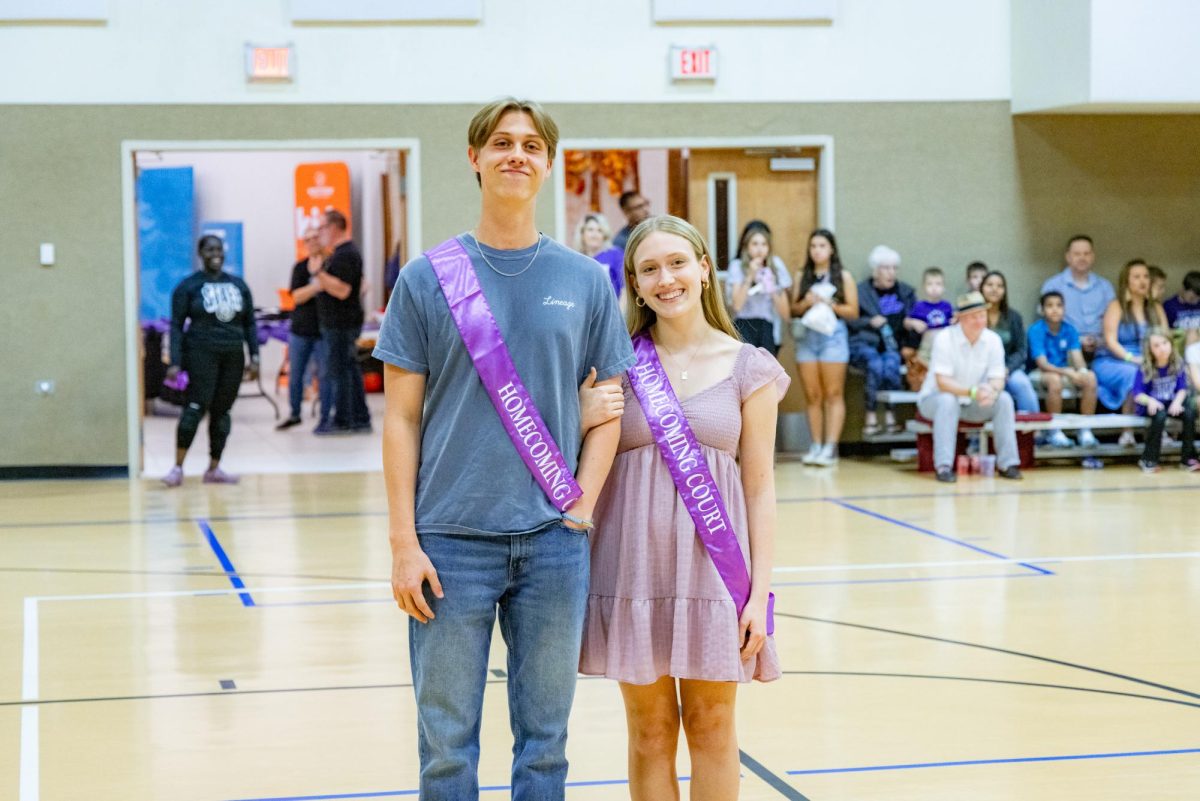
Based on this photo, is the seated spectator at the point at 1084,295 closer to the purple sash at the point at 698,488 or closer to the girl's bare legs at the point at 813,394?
the girl's bare legs at the point at 813,394

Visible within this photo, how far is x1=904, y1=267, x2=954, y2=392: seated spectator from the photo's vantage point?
1164 cm

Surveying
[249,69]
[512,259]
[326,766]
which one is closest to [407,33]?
[249,69]

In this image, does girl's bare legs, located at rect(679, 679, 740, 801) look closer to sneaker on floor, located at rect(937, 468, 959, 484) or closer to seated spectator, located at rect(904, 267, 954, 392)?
sneaker on floor, located at rect(937, 468, 959, 484)

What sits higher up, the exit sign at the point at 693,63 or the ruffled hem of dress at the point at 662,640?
the exit sign at the point at 693,63

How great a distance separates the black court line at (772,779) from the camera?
3.89 meters

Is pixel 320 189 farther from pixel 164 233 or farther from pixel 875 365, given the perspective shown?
pixel 875 365

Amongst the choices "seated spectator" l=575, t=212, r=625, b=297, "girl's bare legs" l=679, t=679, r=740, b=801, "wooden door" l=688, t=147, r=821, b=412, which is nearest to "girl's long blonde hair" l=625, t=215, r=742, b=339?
"girl's bare legs" l=679, t=679, r=740, b=801

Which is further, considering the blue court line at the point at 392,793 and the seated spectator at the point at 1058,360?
the seated spectator at the point at 1058,360

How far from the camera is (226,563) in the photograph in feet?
25.1

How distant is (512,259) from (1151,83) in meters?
9.80

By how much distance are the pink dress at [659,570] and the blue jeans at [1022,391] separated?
8.84 metres

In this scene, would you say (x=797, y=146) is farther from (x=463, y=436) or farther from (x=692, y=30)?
(x=463, y=436)

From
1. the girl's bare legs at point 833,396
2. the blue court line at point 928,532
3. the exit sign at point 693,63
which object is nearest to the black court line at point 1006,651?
the blue court line at point 928,532

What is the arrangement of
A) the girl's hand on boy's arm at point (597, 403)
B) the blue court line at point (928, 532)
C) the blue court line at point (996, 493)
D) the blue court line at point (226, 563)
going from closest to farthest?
1. the girl's hand on boy's arm at point (597, 403)
2. the blue court line at point (226, 563)
3. the blue court line at point (928, 532)
4. the blue court line at point (996, 493)
